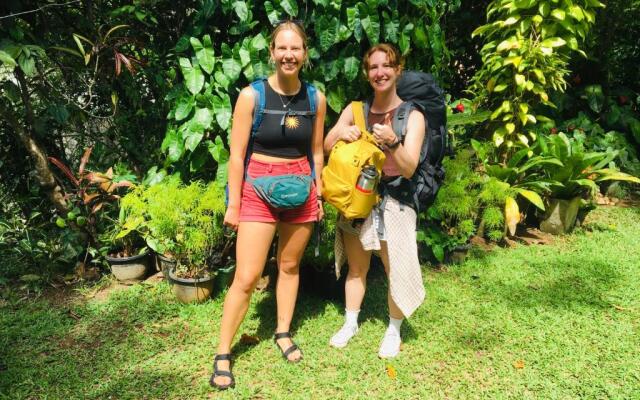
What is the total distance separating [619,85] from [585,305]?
494 centimetres

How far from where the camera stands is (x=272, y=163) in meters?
2.55

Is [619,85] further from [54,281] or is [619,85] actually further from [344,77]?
[54,281]

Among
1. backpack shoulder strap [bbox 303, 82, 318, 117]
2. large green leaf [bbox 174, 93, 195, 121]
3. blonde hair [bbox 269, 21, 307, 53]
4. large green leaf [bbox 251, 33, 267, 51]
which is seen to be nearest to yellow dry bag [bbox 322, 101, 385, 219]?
backpack shoulder strap [bbox 303, 82, 318, 117]

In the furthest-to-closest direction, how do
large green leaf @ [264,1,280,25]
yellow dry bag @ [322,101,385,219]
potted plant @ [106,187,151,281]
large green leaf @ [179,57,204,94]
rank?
potted plant @ [106,187,151,281] < large green leaf @ [179,57,204,94] < large green leaf @ [264,1,280,25] < yellow dry bag @ [322,101,385,219]

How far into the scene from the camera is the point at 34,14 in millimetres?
3459

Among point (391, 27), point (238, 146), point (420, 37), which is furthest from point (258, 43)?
point (420, 37)

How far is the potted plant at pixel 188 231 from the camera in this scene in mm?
3318

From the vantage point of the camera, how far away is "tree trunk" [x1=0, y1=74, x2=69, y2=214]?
3363 mm

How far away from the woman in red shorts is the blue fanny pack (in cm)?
5

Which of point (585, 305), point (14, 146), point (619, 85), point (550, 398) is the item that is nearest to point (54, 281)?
point (14, 146)

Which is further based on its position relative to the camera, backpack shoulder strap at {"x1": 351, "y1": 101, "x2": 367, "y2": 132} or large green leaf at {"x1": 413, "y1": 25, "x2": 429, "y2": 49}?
large green leaf at {"x1": 413, "y1": 25, "x2": 429, "y2": 49}

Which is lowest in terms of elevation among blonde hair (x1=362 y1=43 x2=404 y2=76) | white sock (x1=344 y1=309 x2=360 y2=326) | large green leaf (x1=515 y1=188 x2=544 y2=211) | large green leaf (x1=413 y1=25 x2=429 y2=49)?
white sock (x1=344 y1=309 x2=360 y2=326)

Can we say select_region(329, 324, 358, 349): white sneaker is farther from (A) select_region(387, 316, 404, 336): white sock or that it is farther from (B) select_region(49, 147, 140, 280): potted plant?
(B) select_region(49, 147, 140, 280): potted plant

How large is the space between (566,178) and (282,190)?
3.42m
